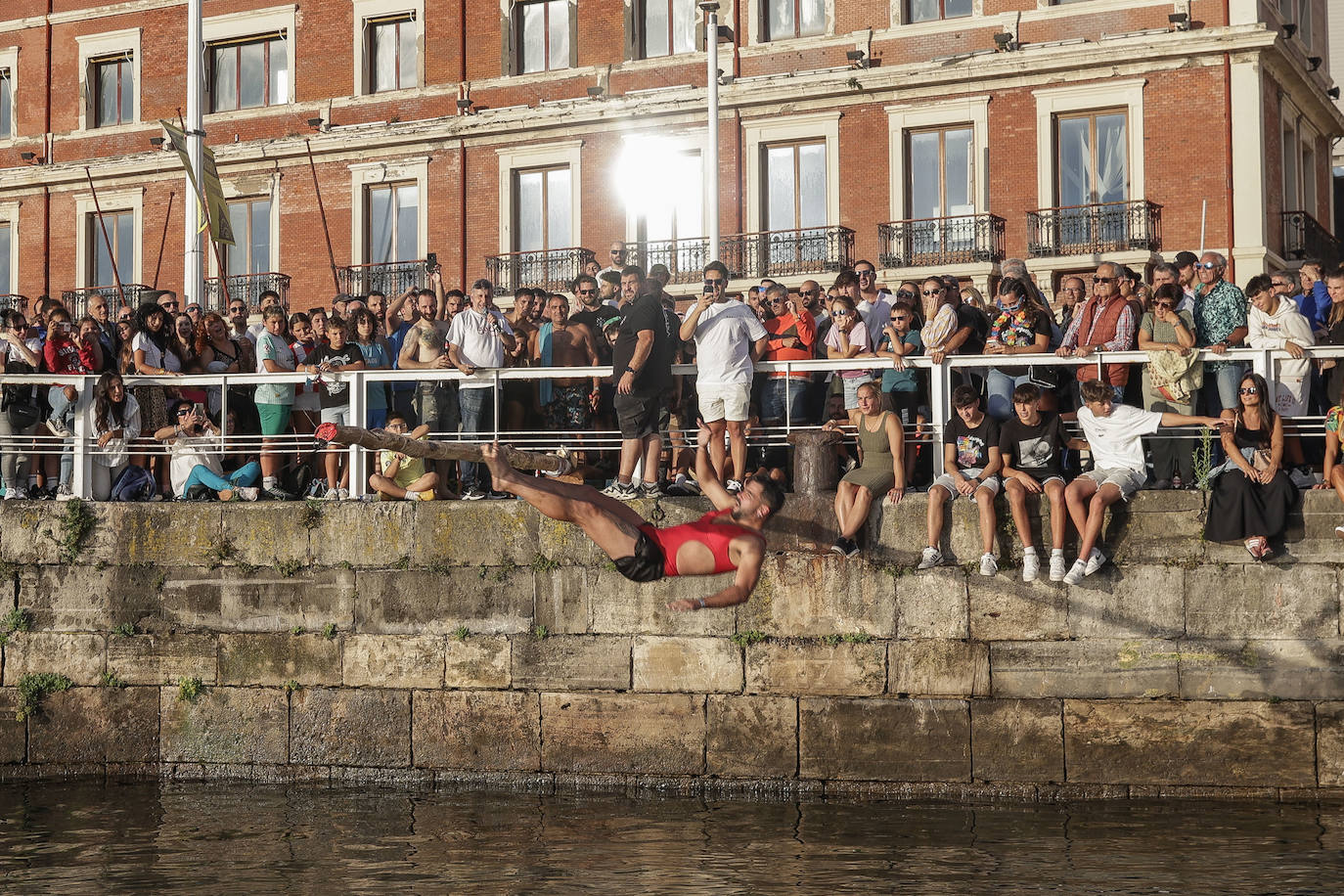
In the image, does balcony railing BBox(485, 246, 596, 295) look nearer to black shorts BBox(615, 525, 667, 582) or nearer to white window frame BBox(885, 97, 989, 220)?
white window frame BBox(885, 97, 989, 220)

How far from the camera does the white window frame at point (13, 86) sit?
30.9 metres

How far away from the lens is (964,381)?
444 inches

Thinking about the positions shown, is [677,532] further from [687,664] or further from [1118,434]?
[1118,434]

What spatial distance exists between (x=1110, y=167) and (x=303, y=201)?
14.0 metres

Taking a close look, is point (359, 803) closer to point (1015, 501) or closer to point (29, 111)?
point (1015, 501)

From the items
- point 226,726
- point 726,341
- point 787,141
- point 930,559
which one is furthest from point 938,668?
point 787,141

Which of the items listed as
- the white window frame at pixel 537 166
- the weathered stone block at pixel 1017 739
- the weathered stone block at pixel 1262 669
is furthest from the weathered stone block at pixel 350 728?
the white window frame at pixel 537 166

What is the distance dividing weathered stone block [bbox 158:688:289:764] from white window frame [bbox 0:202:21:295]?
21.2 metres

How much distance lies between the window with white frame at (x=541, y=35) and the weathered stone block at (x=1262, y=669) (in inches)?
762

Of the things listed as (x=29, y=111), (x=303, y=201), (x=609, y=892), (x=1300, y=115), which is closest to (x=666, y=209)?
(x=303, y=201)

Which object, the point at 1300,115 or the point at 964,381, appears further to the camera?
the point at 1300,115

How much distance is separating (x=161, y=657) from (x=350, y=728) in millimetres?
1684

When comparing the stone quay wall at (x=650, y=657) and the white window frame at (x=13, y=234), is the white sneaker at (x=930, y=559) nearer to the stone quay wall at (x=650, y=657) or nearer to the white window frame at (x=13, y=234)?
the stone quay wall at (x=650, y=657)

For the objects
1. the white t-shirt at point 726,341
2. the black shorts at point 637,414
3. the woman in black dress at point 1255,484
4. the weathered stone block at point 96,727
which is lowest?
the weathered stone block at point 96,727
